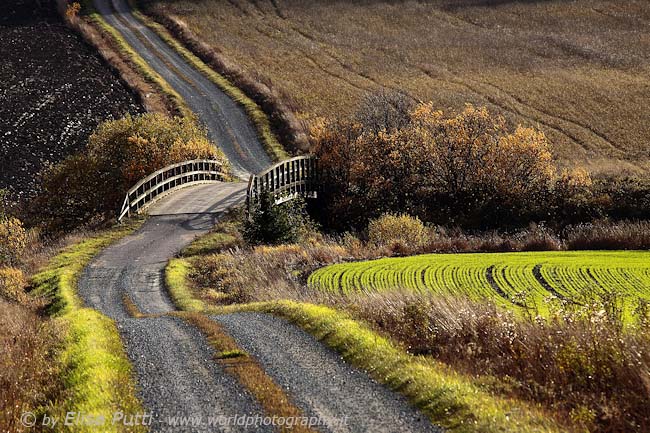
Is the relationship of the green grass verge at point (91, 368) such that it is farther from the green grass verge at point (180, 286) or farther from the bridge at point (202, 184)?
the bridge at point (202, 184)

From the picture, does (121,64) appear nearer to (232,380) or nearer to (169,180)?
(169,180)

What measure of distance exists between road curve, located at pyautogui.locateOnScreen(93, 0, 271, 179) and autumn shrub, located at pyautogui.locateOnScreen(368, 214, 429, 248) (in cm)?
1805

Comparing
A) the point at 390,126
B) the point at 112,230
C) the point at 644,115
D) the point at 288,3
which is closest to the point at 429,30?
the point at 288,3

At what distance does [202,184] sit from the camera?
45156mm

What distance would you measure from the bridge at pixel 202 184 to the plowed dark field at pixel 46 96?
13.3m

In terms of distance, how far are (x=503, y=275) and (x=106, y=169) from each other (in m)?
27.6

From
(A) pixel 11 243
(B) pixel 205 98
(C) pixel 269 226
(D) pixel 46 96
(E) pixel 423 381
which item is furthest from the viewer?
(D) pixel 46 96

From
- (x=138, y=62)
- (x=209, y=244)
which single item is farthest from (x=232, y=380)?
(x=138, y=62)

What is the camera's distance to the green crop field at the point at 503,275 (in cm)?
2077

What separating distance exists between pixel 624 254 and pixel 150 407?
60.1 ft

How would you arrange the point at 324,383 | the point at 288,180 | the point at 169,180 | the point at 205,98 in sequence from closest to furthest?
the point at 324,383 → the point at 169,180 → the point at 288,180 → the point at 205,98

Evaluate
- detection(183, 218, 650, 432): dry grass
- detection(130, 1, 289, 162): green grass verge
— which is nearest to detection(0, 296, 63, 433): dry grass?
detection(183, 218, 650, 432): dry grass

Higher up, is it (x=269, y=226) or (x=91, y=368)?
(x=91, y=368)

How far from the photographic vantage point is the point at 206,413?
11.6m
